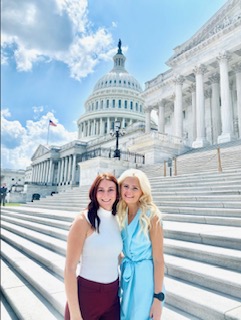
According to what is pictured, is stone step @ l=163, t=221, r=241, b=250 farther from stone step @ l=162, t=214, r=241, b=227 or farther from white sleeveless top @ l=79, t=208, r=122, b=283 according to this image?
white sleeveless top @ l=79, t=208, r=122, b=283

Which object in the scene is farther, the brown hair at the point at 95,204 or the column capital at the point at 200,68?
the column capital at the point at 200,68

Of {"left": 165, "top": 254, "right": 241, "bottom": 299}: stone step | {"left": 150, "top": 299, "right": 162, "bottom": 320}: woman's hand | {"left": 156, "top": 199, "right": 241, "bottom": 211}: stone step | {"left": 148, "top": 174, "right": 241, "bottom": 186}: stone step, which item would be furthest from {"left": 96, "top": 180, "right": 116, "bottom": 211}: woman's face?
{"left": 148, "top": 174, "right": 241, "bottom": 186}: stone step

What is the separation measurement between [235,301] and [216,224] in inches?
123

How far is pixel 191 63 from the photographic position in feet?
95.1

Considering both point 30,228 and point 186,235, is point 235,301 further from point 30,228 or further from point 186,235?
point 30,228

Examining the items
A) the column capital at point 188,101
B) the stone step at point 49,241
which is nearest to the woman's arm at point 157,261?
the stone step at point 49,241

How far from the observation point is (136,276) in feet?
7.43

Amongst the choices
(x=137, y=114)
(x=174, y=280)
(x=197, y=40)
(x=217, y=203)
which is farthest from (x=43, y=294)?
(x=137, y=114)

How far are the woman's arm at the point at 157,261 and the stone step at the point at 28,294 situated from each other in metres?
2.18

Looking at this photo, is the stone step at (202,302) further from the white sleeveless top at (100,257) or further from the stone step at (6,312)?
the stone step at (6,312)

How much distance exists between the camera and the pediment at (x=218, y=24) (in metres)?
25.7

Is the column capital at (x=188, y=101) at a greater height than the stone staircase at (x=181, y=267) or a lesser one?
greater

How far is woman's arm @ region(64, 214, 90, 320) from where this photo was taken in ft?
6.76

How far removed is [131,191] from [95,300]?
1040mm
